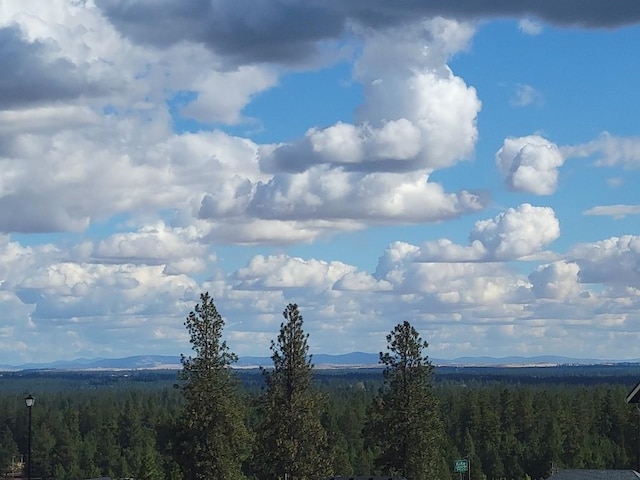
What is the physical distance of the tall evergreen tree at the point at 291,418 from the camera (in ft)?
235

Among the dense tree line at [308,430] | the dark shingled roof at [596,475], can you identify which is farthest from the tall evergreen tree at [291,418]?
the dark shingled roof at [596,475]

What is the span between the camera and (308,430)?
71875 mm

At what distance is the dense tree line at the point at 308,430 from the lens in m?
72.3

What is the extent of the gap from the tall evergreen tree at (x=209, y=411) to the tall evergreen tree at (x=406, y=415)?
8813mm

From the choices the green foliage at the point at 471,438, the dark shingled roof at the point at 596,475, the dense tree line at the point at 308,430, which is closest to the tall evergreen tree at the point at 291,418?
the dense tree line at the point at 308,430

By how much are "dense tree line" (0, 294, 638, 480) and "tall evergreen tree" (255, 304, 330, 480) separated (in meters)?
0.06

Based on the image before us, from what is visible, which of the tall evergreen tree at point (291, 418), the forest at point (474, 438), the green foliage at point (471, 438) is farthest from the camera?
the forest at point (474, 438)

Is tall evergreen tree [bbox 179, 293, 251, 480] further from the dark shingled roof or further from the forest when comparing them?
the forest

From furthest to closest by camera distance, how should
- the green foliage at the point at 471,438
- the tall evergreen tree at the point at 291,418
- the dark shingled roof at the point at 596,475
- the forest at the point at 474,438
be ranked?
the forest at the point at 474,438, the green foliage at the point at 471,438, the tall evergreen tree at the point at 291,418, the dark shingled roof at the point at 596,475

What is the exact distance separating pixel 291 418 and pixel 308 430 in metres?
1.28

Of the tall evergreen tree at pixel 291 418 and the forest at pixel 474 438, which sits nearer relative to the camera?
the tall evergreen tree at pixel 291 418

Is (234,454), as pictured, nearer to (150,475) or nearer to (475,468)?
(150,475)

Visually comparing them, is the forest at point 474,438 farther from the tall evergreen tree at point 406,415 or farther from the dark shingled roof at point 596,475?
the dark shingled roof at point 596,475

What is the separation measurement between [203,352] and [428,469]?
15.9m
